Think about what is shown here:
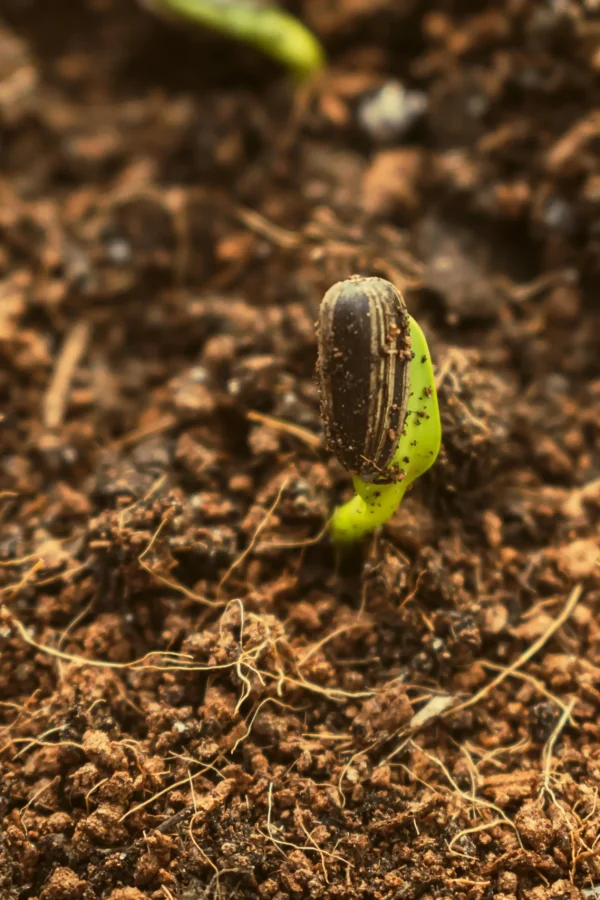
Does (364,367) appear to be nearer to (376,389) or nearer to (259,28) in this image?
(376,389)

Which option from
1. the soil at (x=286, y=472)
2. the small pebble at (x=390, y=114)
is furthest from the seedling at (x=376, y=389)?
the small pebble at (x=390, y=114)

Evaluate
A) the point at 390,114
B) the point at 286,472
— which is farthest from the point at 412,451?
the point at 390,114

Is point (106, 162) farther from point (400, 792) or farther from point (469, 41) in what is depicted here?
point (400, 792)

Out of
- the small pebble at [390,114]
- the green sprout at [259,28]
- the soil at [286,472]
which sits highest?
the green sprout at [259,28]

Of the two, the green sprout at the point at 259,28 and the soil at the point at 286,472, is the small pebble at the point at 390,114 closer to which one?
the soil at the point at 286,472

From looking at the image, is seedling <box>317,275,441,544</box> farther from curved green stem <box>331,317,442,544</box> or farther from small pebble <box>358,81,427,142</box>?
small pebble <box>358,81,427,142</box>
